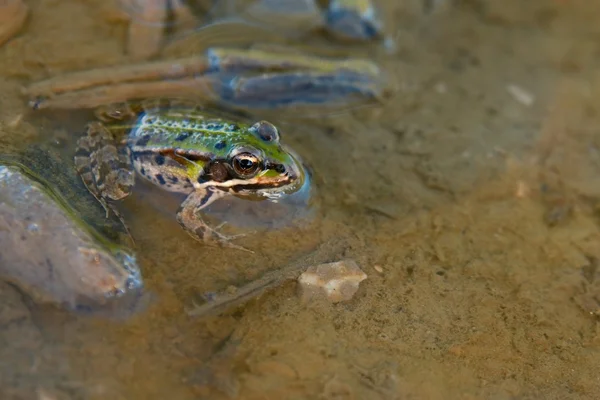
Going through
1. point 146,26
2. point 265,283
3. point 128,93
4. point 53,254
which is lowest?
point 265,283

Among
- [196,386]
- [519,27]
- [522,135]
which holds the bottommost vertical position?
[196,386]

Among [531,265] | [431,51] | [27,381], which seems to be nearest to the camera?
[27,381]

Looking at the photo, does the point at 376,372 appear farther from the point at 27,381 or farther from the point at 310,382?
the point at 27,381

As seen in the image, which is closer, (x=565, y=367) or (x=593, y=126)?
(x=565, y=367)

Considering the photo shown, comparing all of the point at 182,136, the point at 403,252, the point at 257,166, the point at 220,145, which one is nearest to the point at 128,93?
the point at 182,136

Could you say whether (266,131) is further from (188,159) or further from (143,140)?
(143,140)

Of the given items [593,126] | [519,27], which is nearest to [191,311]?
[593,126]

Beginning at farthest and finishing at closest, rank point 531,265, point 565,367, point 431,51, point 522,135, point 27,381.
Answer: point 431,51 < point 522,135 < point 531,265 < point 565,367 < point 27,381
